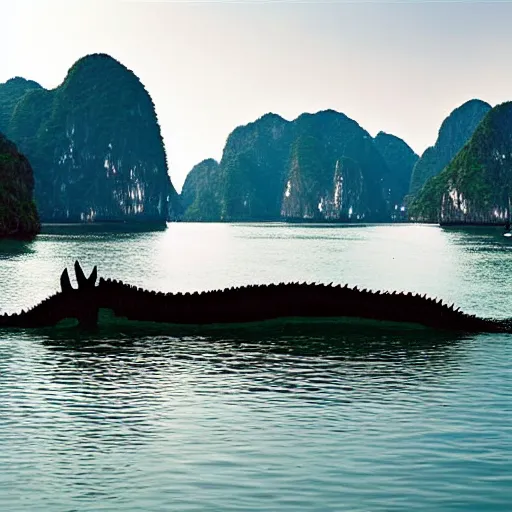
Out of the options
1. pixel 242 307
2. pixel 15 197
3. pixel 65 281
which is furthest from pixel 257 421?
pixel 15 197

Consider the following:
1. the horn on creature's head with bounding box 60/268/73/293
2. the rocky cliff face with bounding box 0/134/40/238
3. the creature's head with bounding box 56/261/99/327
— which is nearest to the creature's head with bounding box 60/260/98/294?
the horn on creature's head with bounding box 60/268/73/293

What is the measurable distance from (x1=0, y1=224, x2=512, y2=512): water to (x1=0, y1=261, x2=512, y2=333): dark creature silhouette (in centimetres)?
94

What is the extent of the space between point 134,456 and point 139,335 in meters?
Result: 12.4

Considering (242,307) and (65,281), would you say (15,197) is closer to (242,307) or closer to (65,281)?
(242,307)

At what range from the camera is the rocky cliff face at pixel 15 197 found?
4697 inches

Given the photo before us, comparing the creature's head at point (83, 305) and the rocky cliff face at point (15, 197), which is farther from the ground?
the rocky cliff face at point (15, 197)

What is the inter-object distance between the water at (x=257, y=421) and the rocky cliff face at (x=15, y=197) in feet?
325

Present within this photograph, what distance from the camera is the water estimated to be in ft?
34.0

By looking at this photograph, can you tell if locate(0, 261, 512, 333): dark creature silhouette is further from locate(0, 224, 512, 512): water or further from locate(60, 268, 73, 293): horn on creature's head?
locate(0, 224, 512, 512): water

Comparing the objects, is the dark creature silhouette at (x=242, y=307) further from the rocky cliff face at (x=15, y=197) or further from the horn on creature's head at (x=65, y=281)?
the rocky cliff face at (x=15, y=197)

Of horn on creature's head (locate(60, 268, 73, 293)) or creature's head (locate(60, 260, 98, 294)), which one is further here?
creature's head (locate(60, 260, 98, 294))

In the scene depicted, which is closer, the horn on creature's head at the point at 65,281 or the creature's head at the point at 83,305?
the horn on creature's head at the point at 65,281

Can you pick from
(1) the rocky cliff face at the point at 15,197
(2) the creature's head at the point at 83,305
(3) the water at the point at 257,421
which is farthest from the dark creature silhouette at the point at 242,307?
(1) the rocky cliff face at the point at 15,197

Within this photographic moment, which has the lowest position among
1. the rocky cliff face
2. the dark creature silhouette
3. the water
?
the water
